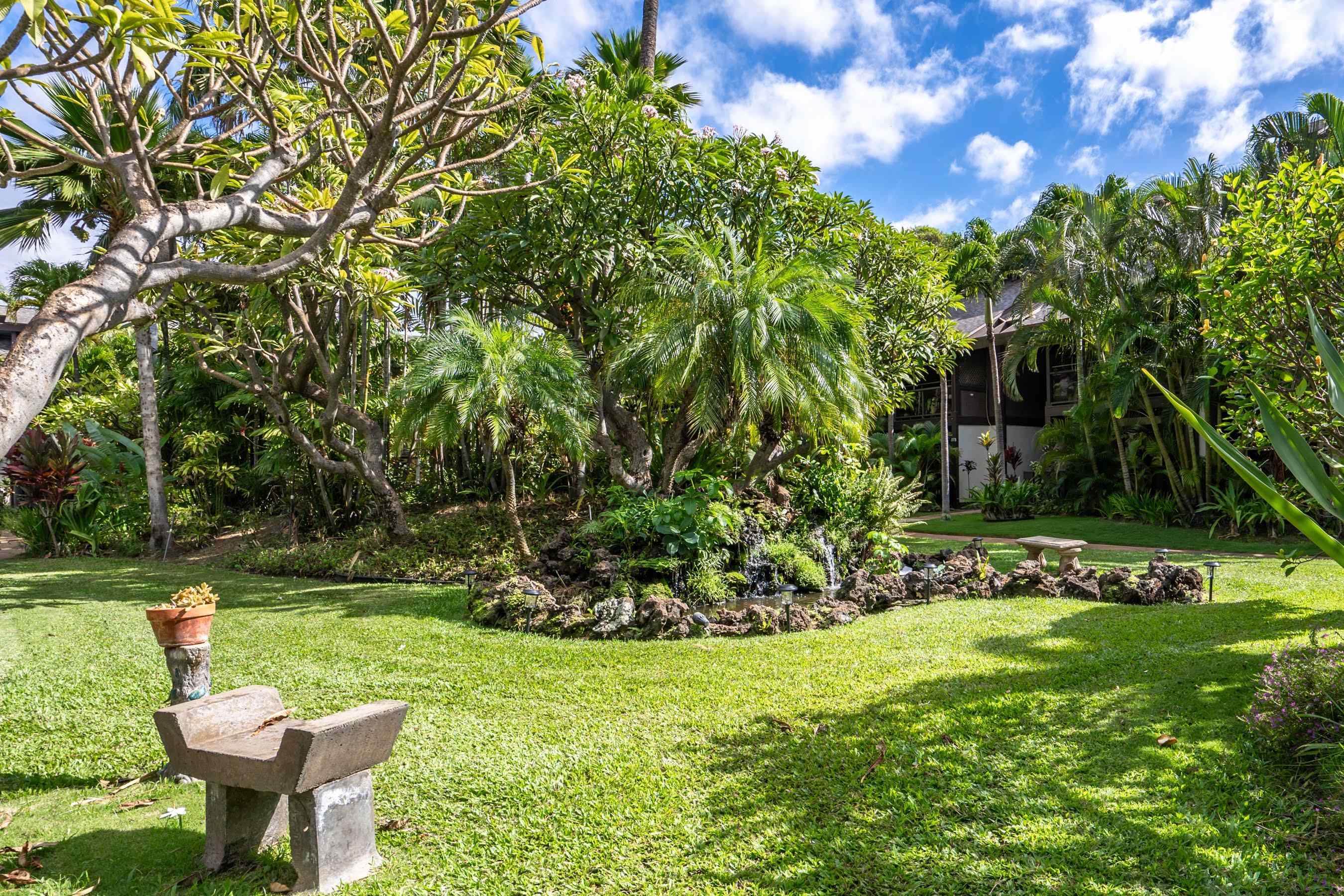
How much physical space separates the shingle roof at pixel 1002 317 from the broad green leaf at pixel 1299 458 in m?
22.0

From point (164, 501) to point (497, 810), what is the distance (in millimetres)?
A: 14364

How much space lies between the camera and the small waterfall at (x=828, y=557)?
11.2m

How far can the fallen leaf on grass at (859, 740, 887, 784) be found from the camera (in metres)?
4.20

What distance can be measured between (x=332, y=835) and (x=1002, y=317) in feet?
92.1

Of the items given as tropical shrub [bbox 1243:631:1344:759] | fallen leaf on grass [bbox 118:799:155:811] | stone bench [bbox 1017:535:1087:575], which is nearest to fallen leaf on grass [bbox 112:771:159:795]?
fallen leaf on grass [bbox 118:799:155:811]

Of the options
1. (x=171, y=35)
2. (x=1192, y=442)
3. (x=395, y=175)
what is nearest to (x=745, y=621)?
(x=395, y=175)

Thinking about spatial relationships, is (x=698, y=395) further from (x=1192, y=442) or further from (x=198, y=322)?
(x=1192, y=442)

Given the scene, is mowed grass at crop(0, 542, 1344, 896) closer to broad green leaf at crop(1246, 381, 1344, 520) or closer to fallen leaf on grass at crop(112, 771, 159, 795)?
fallen leaf on grass at crop(112, 771, 159, 795)

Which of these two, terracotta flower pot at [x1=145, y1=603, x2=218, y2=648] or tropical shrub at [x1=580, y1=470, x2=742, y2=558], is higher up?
tropical shrub at [x1=580, y1=470, x2=742, y2=558]

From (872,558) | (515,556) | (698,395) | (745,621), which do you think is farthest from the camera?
(515,556)

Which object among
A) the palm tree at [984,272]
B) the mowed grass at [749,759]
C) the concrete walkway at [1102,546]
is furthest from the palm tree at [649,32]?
the mowed grass at [749,759]

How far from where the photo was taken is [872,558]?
11.5 metres

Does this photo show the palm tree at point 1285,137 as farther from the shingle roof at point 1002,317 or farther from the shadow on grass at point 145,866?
the shadow on grass at point 145,866

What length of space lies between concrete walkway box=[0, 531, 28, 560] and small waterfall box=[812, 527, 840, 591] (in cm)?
1534
